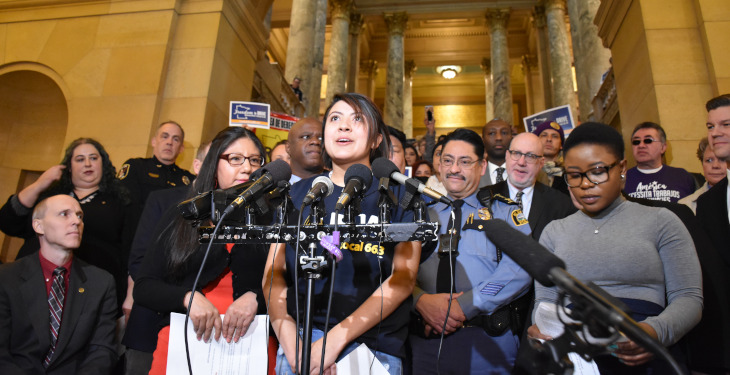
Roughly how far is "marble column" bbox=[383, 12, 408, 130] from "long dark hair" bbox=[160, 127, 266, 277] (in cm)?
1453

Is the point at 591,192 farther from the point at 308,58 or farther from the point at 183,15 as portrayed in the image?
the point at 308,58

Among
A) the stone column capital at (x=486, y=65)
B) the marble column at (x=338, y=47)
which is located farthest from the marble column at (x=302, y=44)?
the stone column capital at (x=486, y=65)

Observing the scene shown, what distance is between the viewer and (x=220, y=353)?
2.01 metres

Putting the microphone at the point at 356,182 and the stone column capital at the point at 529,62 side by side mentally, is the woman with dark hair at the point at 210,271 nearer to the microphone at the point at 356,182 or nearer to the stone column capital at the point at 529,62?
the microphone at the point at 356,182

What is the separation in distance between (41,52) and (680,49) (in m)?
9.51

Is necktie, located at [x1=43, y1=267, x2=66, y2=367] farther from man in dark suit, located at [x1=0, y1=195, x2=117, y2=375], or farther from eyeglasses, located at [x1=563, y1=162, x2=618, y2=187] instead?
eyeglasses, located at [x1=563, y1=162, x2=618, y2=187]

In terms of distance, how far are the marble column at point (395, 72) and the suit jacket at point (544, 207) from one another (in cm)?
1383

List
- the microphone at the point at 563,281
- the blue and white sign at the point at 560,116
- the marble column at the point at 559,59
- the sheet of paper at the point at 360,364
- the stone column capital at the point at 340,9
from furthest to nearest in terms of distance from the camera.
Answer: the stone column capital at the point at 340,9 → the marble column at the point at 559,59 → the blue and white sign at the point at 560,116 → the sheet of paper at the point at 360,364 → the microphone at the point at 563,281

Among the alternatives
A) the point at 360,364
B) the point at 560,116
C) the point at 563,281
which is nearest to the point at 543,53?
the point at 560,116

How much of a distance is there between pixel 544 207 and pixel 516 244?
2.10m

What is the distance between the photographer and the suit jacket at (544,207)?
291cm

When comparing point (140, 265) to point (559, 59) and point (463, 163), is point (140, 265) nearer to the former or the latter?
point (463, 163)

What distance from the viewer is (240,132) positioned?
102 inches

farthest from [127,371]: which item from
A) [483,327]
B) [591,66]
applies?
[591,66]
